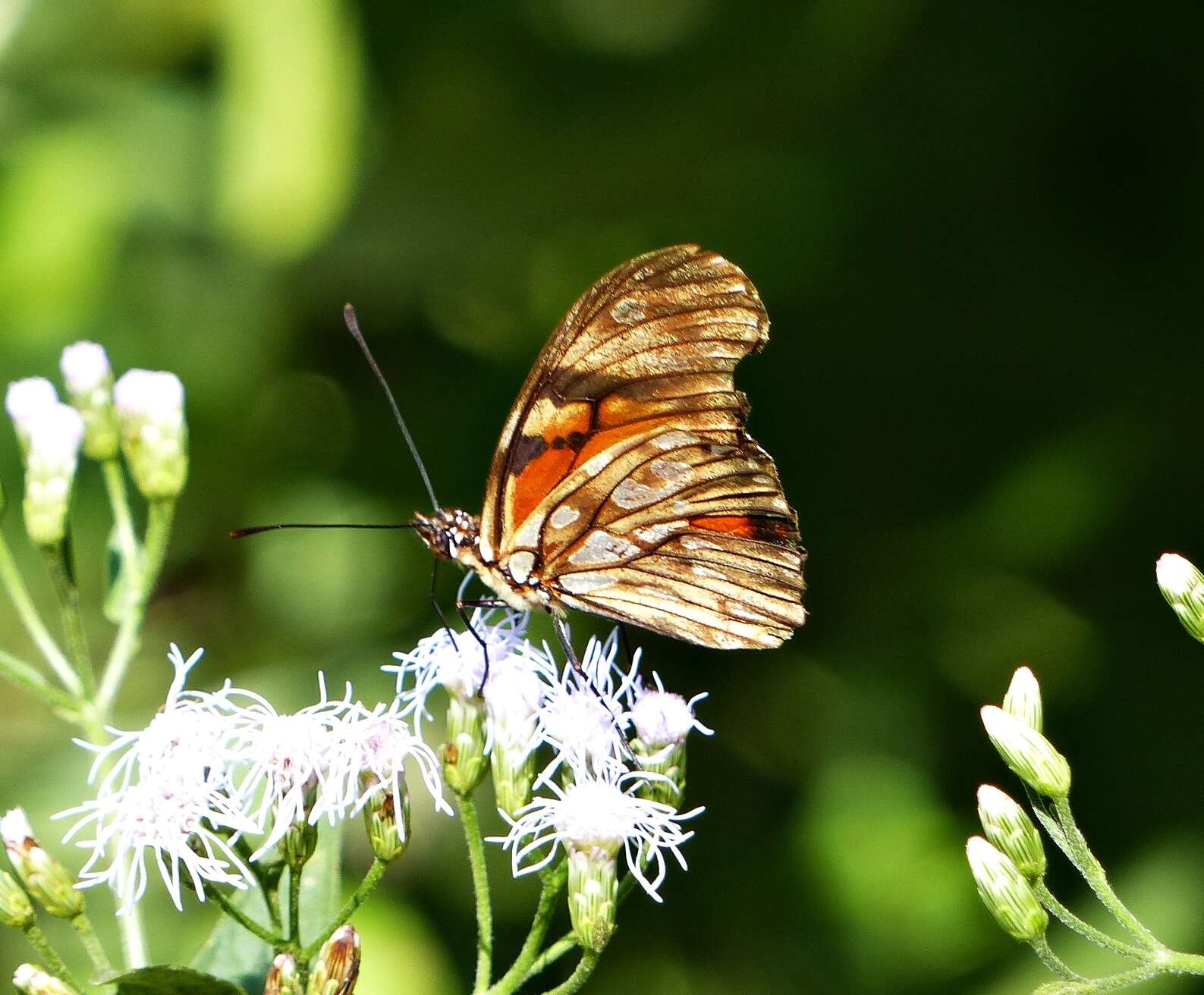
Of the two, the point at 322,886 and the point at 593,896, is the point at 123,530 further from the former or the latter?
the point at 593,896

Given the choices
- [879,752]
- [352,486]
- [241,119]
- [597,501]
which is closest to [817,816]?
[879,752]

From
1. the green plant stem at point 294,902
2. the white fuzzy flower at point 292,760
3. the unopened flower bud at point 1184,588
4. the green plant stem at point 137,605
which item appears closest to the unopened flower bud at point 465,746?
the white fuzzy flower at point 292,760

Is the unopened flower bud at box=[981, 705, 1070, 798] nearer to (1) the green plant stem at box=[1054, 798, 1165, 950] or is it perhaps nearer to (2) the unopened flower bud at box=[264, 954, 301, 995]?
(1) the green plant stem at box=[1054, 798, 1165, 950]

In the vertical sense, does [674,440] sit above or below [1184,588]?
below

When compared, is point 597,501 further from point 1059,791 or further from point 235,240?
point 235,240

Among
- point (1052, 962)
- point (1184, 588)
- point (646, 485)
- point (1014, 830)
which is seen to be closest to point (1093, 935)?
point (1052, 962)

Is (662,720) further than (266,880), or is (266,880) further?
(662,720)

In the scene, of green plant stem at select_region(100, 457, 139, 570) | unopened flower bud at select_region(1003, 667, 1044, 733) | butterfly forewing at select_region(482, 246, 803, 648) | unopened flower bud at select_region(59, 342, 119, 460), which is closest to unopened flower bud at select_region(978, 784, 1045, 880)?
unopened flower bud at select_region(1003, 667, 1044, 733)
